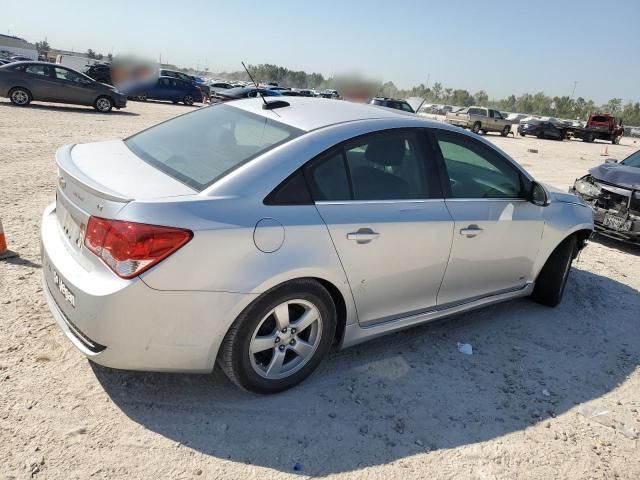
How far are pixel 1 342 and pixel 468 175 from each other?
3.41 meters

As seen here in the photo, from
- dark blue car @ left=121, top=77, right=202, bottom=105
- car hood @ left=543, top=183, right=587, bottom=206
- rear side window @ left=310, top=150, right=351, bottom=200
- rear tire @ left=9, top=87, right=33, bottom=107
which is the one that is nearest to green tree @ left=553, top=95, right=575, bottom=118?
dark blue car @ left=121, top=77, right=202, bottom=105

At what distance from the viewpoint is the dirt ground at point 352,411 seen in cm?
252

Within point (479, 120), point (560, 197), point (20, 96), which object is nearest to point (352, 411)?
point (560, 197)

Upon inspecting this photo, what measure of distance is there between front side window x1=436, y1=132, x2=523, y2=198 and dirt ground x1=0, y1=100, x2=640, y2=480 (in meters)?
1.17

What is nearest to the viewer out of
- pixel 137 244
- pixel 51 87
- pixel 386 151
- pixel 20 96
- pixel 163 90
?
pixel 137 244

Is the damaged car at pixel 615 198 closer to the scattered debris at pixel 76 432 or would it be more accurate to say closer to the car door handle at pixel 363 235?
the car door handle at pixel 363 235

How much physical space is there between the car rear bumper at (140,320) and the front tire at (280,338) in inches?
4.2

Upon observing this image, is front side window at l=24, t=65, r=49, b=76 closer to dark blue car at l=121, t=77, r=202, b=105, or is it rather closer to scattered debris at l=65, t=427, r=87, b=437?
dark blue car at l=121, t=77, r=202, b=105

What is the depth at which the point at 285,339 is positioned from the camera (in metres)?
2.97

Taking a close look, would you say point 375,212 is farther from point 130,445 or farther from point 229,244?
point 130,445

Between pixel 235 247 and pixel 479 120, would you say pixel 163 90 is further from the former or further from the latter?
pixel 235 247

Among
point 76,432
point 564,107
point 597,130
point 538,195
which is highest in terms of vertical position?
point 564,107

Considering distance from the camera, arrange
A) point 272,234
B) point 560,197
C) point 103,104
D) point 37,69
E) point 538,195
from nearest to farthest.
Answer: point 272,234, point 538,195, point 560,197, point 37,69, point 103,104

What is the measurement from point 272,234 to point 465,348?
202 cm
